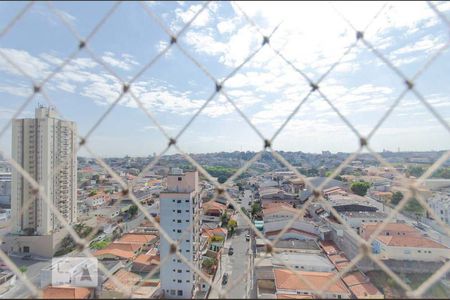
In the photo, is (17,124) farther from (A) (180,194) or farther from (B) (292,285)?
(B) (292,285)

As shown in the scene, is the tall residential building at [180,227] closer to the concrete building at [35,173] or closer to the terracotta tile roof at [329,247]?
the terracotta tile roof at [329,247]

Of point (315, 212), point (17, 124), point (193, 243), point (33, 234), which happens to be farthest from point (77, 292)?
point (315, 212)

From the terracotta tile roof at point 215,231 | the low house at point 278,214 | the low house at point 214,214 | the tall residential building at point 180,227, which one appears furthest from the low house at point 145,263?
the low house at point 278,214

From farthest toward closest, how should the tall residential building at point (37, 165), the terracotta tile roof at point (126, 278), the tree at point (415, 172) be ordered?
the tree at point (415, 172), the tall residential building at point (37, 165), the terracotta tile roof at point (126, 278)

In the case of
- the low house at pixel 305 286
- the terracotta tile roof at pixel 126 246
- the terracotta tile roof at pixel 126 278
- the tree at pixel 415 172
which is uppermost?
the tree at pixel 415 172

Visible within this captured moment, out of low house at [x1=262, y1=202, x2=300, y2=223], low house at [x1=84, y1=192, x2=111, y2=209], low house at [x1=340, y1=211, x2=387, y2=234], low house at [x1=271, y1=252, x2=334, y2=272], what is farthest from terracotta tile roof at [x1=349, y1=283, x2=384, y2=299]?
low house at [x1=84, y1=192, x2=111, y2=209]
